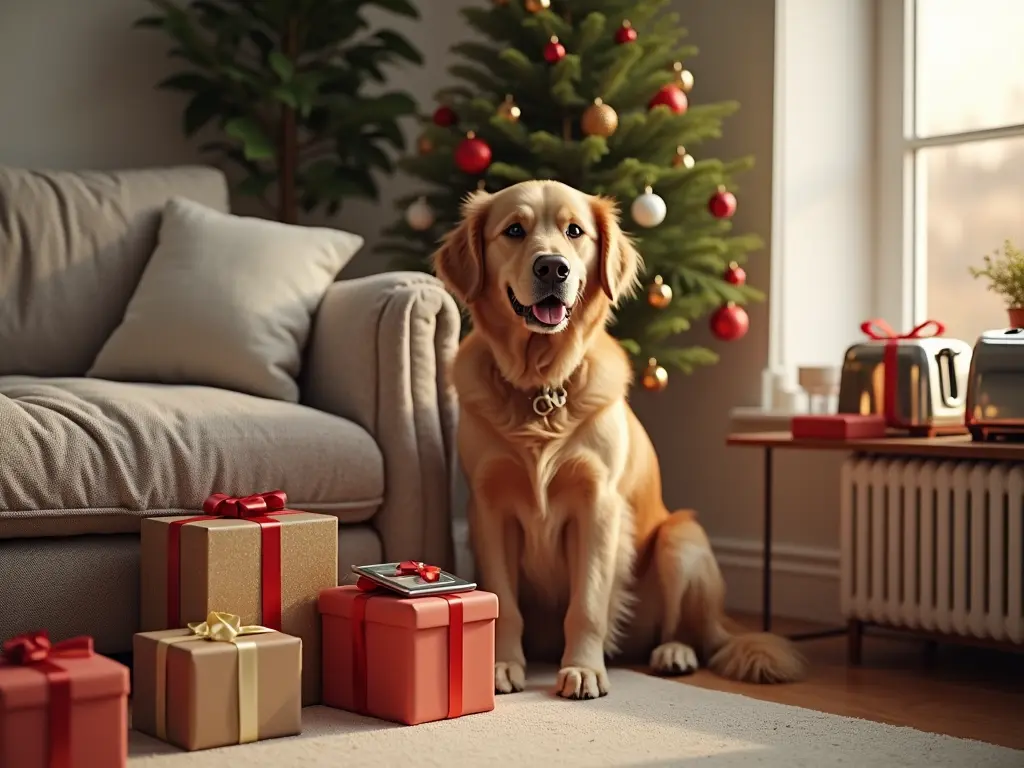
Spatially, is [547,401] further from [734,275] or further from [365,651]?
[734,275]

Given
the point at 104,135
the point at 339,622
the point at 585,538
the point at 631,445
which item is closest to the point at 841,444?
the point at 631,445

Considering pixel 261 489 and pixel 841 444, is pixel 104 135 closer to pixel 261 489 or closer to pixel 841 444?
pixel 261 489

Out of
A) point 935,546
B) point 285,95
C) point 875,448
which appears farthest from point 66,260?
point 935,546

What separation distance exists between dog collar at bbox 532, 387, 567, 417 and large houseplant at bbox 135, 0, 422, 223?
1.46 m

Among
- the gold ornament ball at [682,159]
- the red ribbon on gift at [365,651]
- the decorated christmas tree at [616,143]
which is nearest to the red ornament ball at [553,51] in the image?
the decorated christmas tree at [616,143]

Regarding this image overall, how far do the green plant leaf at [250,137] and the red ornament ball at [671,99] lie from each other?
44.6 inches

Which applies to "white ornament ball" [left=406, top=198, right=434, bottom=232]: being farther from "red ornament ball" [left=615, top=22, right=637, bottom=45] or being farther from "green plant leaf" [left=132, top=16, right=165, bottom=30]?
"green plant leaf" [left=132, top=16, right=165, bottom=30]

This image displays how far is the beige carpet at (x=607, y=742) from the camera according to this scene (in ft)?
5.90

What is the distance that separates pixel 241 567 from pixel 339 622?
0.21 m

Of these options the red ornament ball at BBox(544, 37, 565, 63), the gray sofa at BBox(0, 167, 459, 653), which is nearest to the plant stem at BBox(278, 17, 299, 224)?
the gray sofa at BBox(0, 167, 459, 653)

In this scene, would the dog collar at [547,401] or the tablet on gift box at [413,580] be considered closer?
the tablet on gift box at [413,580]

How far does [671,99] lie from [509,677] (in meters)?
1.51

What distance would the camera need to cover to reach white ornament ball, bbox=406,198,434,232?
3127 millimetres

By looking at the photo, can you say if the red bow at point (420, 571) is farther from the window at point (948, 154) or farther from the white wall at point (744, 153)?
the window at point (948, 154)
